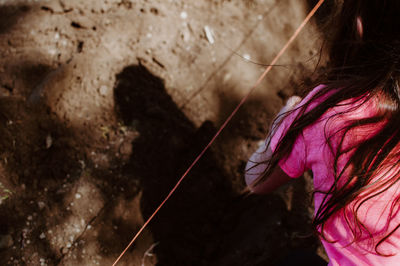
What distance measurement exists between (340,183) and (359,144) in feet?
0.38

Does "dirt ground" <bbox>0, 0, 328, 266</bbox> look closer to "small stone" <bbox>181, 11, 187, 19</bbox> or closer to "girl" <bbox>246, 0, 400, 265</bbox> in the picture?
"small stone" <bbox>181, 11, 187, 19</bbox>

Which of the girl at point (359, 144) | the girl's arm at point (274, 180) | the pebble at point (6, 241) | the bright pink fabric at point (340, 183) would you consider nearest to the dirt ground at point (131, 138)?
the pebble at point (6, 241)

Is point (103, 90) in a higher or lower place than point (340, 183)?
lower

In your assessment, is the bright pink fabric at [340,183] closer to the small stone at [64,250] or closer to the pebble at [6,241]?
the small stone at [64,250]

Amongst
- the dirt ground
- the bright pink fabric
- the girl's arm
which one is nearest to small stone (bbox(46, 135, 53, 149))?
the dirt ground

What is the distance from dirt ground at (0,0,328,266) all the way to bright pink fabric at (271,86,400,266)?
2.40 feet

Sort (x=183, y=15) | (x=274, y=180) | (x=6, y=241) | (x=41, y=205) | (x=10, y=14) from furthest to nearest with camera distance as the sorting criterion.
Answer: (x=183, y=15), (x=10, y=14), (x=41, y=205), (x=6, y=241), (x=274, y=180)

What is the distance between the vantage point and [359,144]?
76 centimetres

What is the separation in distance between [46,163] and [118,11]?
115cm

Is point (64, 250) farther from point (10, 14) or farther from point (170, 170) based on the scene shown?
point (10, 14)

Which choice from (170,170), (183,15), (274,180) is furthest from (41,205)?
(183,15)

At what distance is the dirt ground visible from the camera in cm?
163

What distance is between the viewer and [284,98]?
2389mm

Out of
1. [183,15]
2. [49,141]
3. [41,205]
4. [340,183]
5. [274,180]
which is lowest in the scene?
[41,205]
